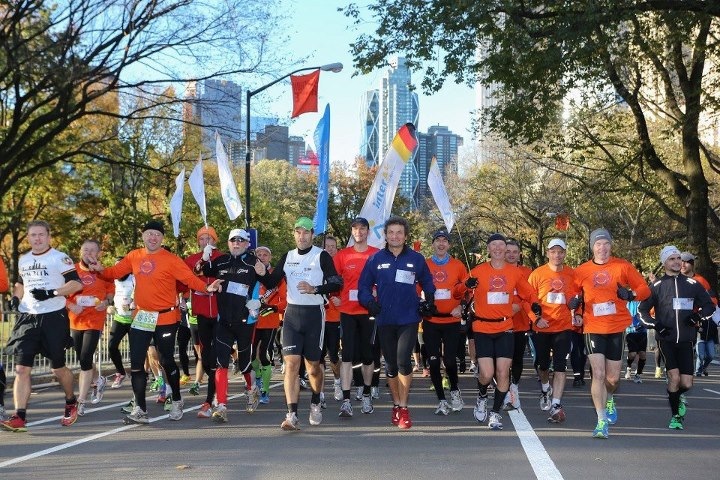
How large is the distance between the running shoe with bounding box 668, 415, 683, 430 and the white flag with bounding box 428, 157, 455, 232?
5.36 meters

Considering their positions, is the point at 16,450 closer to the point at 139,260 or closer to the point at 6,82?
the point at 139,260

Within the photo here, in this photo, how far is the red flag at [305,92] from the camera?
22047mm

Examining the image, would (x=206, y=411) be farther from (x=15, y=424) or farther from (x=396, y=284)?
(x=396, y=284)

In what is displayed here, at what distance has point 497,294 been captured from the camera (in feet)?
30.8

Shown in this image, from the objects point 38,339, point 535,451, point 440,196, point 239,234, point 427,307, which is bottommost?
point 535,451

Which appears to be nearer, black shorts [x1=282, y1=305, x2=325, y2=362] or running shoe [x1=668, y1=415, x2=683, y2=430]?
black shorts [x1=282, y1=305, x2=325, y2=362]

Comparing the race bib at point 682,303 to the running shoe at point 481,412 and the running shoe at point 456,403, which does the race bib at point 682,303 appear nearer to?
the running shoe at point 481,412

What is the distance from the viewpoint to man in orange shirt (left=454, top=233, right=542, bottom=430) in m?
9.30

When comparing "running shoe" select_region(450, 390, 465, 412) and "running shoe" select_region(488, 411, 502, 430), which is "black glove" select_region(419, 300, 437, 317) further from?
"running shoe" select_region(450, 390, 465, 412)

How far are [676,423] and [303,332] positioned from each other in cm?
399

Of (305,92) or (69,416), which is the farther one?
(305,92)

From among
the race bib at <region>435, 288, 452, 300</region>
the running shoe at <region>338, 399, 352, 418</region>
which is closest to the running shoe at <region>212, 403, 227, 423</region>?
the running shoe at <region>338, 399, 352, 418</region>

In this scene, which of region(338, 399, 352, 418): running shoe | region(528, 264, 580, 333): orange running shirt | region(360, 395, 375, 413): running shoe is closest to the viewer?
region(338, 399, 352, 418): running shoe

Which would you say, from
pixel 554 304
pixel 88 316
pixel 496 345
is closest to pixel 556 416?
pixel 496 345
